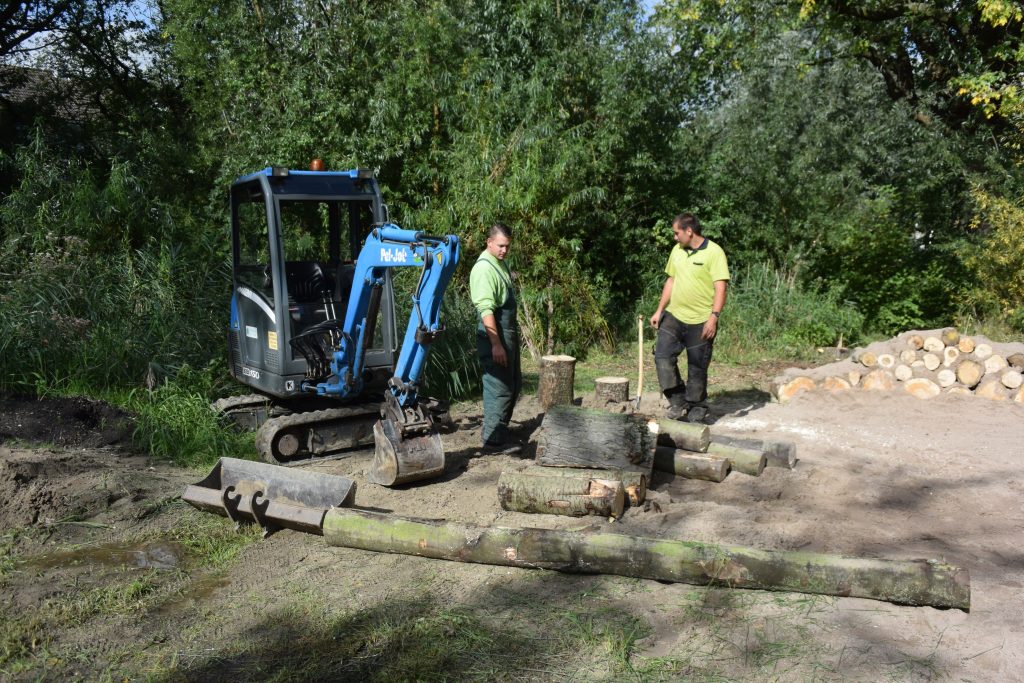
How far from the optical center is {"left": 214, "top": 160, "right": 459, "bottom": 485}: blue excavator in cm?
548

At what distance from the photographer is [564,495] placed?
4754 mm

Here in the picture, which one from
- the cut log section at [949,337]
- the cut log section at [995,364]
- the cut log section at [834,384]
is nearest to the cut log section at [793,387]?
the cut log section at [834,384]

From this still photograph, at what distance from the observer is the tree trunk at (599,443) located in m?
5.12

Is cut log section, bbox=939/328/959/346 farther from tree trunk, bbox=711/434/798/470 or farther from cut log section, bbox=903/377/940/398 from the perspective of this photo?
tree trunk, bbox=711/434/798/470

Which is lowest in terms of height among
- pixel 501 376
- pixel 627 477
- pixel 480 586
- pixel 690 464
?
pixel 480 586

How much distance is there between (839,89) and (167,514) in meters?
22.6

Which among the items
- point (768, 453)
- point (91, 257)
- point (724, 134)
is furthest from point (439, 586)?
point (724, 134)

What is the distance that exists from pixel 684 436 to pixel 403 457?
6.70 feet

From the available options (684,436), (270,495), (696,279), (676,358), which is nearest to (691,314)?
(696,279)

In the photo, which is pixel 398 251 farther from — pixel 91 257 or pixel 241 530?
pixel 91 257

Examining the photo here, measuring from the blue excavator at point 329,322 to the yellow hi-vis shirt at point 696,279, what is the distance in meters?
2.18

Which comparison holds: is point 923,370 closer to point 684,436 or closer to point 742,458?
point 742,458

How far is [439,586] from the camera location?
397 centimetres

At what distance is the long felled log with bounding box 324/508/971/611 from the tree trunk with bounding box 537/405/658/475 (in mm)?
1122
